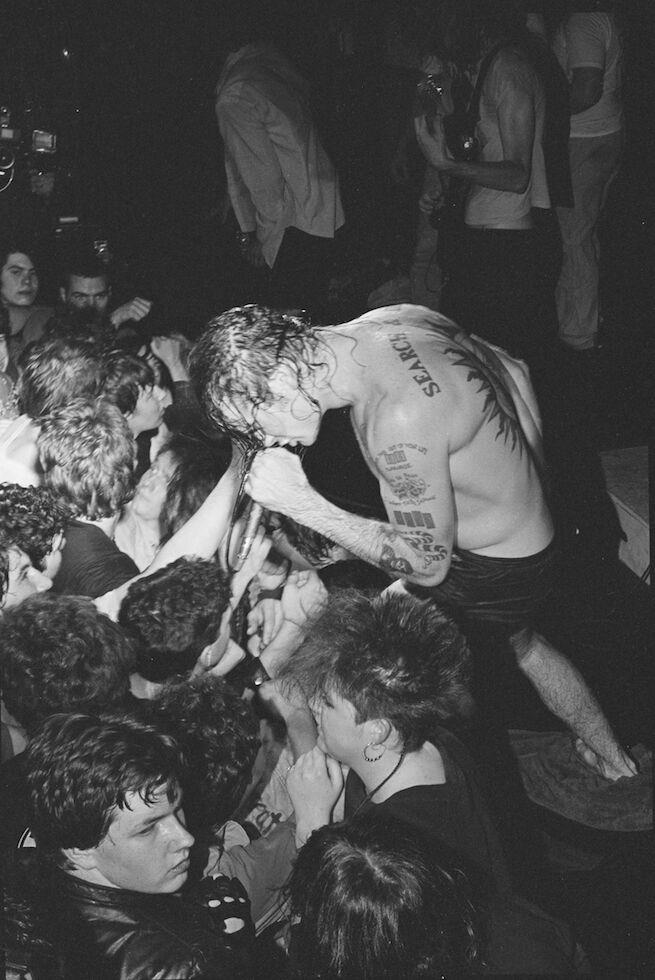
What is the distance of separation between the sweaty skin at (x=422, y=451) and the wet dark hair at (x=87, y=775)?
897mm

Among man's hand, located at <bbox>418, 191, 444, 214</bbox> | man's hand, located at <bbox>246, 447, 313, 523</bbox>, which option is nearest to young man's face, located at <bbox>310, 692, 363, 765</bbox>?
man's hand, located at <bbox>246, 447, 313, 523</bbox>

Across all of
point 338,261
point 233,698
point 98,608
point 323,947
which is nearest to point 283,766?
point 233,698

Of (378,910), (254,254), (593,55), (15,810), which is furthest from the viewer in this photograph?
(254,254)

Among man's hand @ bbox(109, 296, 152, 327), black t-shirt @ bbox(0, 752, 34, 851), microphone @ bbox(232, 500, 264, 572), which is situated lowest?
microphone @ bbox(232, 500, 264, 572)

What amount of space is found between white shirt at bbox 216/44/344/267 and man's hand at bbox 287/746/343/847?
9.93 ft

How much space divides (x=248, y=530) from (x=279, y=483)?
0.63 feet

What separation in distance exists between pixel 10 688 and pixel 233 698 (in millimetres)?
470

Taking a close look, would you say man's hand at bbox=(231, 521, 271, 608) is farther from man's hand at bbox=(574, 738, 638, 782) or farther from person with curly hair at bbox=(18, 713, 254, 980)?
man's hand at bbox=(574, 738, 638, 782)

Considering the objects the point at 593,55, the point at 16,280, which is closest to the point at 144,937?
the point at 16,280

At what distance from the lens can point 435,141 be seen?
3.96 meters

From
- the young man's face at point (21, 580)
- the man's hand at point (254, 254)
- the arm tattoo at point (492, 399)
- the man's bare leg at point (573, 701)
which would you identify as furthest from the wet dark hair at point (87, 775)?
the man's hand at point (254, 254)

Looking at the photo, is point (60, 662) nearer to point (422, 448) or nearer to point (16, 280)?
point (422, 448)

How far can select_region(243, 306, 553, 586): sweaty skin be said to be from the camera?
2.23 m

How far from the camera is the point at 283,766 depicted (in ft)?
6.93
